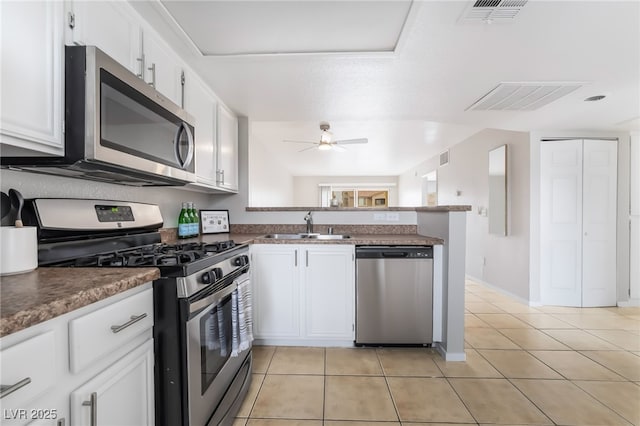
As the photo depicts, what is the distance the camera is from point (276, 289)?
238cm

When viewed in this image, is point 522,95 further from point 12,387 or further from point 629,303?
point 12,387

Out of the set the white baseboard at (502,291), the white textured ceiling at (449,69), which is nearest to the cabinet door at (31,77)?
the white textured ceiling at (449,69)

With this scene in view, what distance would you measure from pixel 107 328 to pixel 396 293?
1.94 metres

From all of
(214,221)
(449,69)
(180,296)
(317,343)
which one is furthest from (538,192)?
(180,296)

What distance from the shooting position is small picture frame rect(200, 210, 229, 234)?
8.82ft

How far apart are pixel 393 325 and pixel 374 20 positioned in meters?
2.10

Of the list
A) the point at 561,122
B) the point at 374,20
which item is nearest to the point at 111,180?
the point at 374,20

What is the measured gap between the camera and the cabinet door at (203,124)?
6.61 feet

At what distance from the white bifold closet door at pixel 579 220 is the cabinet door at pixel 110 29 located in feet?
13.6

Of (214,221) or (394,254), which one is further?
(214,221)

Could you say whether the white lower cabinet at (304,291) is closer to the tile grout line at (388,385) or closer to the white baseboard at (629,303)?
the tile grout line at (388,385)

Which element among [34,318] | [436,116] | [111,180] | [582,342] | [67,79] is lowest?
[582,342]

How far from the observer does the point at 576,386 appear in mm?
1893

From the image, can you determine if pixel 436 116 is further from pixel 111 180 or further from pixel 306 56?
pixel 111 180
